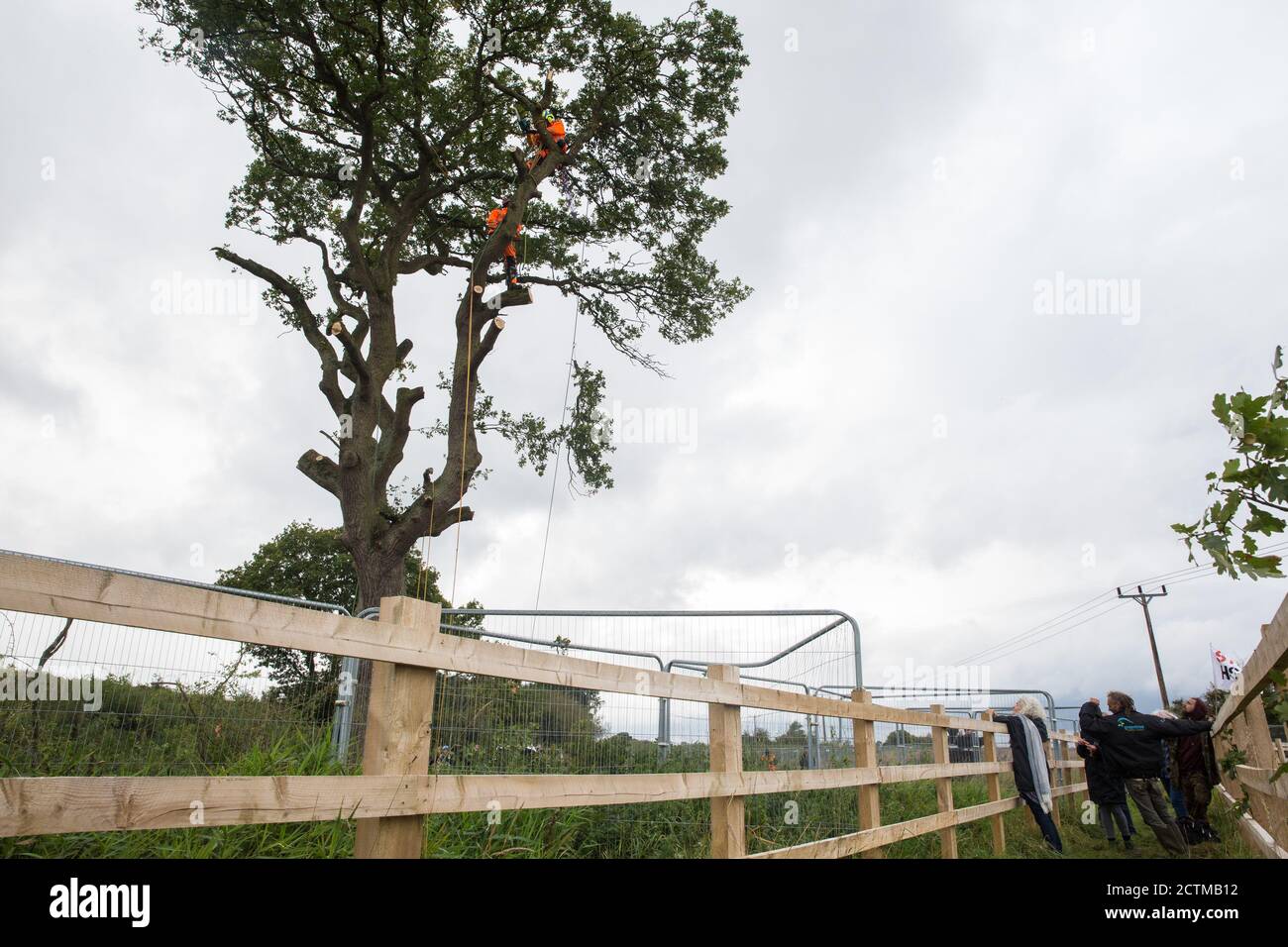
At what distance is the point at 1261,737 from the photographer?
17.5ft

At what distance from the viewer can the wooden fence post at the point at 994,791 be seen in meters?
8.44

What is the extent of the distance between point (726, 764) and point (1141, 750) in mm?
6794

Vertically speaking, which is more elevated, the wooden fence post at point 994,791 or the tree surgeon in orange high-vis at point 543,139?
the tree surgeon in orange high-vis at point 543,139

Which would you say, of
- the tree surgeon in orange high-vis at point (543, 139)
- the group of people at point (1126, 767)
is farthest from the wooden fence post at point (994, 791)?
the tree surgeon in orange high-vis at point (543, 139)

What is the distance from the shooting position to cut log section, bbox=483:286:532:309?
13.2 m

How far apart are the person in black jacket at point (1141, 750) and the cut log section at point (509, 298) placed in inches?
383

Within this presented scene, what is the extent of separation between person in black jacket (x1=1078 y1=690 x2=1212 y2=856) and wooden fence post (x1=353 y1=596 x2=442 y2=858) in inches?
314

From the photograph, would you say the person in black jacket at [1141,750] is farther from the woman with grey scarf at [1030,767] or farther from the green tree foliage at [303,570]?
the green tree foliage at [303,570]

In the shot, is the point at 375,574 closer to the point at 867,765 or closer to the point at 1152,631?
the point at 867,765

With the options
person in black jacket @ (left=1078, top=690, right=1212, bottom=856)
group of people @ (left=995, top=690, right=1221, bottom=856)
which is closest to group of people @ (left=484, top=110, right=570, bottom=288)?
group of people @ (left=995, top=690, right=1221, bottom=856)
